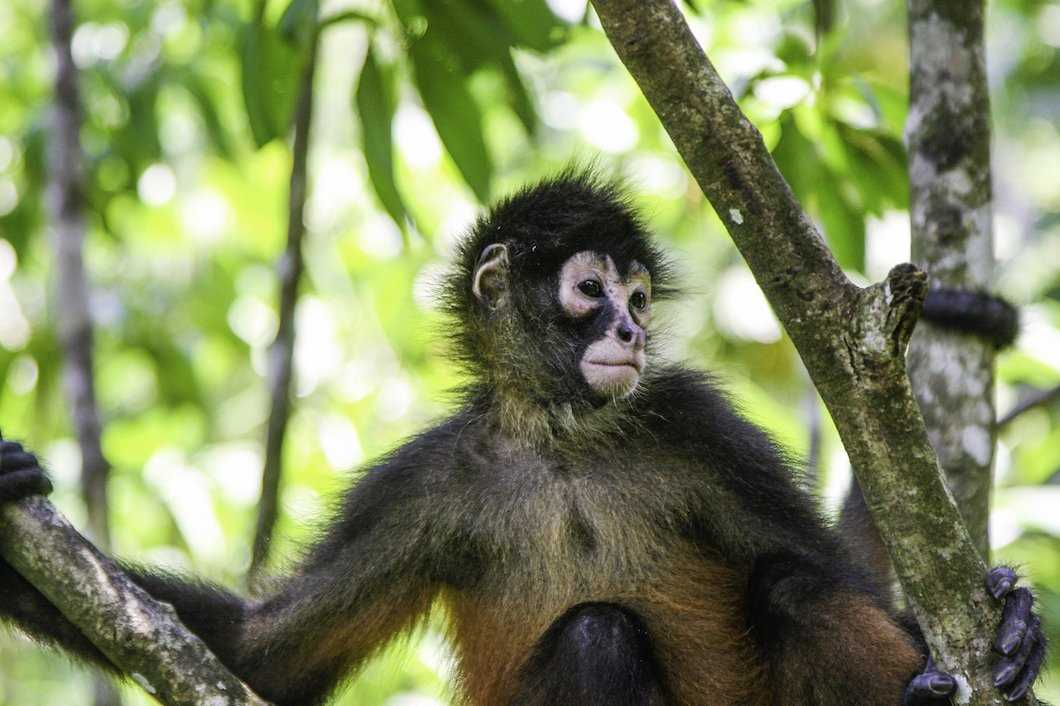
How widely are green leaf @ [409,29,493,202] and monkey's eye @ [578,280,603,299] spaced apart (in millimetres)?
735

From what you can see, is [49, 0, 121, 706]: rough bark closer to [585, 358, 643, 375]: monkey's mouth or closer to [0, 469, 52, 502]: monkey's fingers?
[0, 469, 52, 502]: monkey's fingers

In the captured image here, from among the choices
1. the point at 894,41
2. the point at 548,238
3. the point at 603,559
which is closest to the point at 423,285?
the point at 548,238

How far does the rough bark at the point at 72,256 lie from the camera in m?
7.71

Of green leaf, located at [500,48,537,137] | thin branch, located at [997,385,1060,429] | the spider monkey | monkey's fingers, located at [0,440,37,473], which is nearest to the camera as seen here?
monkey's fingers, located at [0,440,37,473]

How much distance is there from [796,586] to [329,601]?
6.97 ft

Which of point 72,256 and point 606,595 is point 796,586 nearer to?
point 606,595

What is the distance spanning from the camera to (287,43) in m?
6.27

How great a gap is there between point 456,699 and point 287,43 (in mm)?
3264

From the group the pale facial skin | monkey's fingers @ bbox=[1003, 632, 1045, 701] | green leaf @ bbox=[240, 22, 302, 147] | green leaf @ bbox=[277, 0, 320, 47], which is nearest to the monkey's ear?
the pale facial skin

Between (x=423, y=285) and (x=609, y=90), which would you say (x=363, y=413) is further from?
Result: (x=423, y=285)

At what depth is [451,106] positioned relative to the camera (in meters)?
6.08

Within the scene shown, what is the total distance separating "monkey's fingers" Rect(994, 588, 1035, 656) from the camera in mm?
4547

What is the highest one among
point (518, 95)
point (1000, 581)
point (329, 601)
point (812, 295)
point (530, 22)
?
point (530, 22)

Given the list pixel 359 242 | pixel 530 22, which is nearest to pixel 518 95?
pixel 530 22
